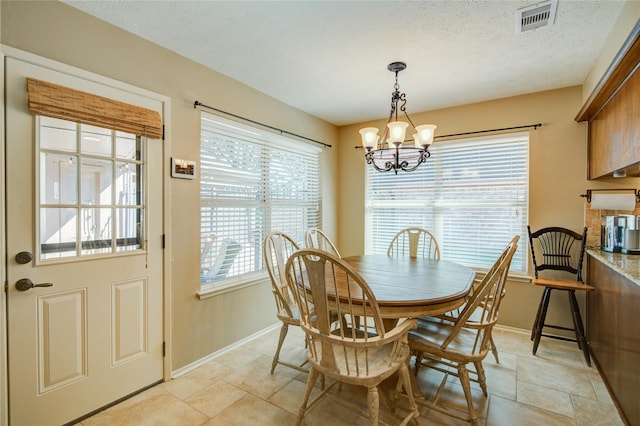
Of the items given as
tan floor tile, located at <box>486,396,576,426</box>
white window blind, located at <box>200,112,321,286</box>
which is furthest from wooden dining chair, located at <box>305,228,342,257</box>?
tan floor tile, located at <box>486,396,576,426</box>

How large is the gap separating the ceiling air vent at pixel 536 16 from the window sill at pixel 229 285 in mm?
2919

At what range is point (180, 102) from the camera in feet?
7.89

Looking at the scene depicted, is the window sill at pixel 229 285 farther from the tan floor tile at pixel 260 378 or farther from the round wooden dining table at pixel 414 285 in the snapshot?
the round wooden dining table at pixel 414 285

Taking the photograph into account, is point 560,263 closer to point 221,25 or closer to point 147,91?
point 221,25

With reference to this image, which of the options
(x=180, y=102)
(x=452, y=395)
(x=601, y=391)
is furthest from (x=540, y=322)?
(x=180, y=102)

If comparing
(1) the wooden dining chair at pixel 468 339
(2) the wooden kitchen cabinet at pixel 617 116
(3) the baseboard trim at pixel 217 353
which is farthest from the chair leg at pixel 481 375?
(3) the baseboard trim at pixel 217 353

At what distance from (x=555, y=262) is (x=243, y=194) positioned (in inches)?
123

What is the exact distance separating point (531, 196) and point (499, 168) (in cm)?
43

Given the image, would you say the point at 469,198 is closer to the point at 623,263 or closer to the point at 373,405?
the point at 623,263

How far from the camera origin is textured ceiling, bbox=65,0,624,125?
1.83 metres

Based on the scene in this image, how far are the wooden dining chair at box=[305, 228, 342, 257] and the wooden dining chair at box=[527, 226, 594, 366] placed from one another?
72.9 inches

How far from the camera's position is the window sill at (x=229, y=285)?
8.51ft

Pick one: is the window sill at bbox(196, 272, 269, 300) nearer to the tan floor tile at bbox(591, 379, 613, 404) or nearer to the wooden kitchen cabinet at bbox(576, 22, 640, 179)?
the tan floor tile at bbox(591, 379, 613, 404)

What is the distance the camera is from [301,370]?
7.38 feet
